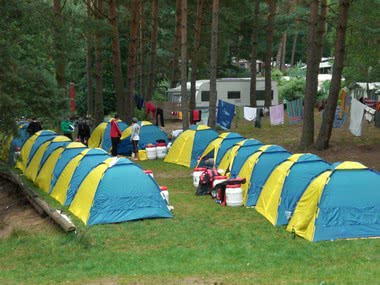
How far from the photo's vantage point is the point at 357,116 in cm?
1975

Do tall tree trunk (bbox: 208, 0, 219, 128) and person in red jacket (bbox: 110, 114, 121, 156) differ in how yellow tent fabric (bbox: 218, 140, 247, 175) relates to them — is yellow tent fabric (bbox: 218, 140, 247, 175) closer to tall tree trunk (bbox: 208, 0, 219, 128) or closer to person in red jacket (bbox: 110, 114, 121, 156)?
person in red jacket (bbox: 110, 114, 121, 156)

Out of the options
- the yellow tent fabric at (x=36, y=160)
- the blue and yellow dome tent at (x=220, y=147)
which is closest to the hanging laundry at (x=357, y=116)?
the blue and yellow dome tent at (x=220, y=147)

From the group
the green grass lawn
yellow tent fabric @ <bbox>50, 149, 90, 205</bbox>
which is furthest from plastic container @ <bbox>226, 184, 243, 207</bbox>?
yellow tent fabric @ <bbox>50, 149, 90, 205</bbox>

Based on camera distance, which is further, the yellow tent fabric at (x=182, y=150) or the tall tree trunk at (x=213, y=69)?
the tall tree trunk at (x=213, y=69)

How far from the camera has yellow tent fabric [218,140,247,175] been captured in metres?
16.2

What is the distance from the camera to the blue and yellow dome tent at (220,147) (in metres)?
17.9

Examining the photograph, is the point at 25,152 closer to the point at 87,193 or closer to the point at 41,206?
the point at 41,206

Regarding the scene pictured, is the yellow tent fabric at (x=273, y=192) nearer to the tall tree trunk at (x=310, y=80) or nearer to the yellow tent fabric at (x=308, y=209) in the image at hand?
the yellow tent fabric at (x=308, y=209)

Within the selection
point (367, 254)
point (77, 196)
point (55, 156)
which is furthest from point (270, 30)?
point (367, 254)

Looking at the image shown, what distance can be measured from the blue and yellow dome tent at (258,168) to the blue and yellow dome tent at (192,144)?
A: 6.17 metres

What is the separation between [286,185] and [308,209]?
134cm

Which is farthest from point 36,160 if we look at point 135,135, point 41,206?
point 41,206

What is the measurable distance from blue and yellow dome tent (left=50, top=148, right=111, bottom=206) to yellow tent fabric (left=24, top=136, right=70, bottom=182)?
9.91 ft

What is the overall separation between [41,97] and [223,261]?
27.5 feet
